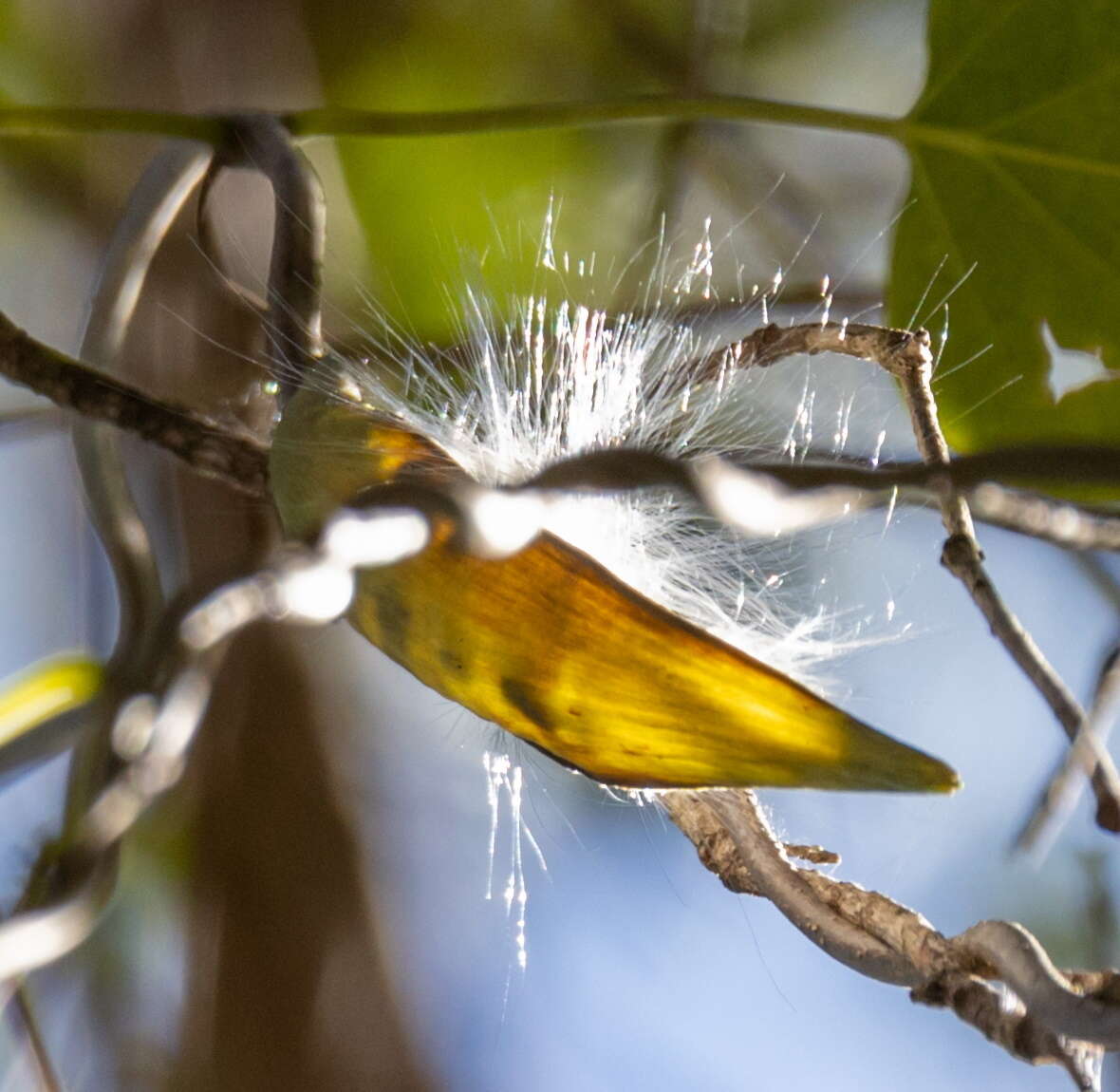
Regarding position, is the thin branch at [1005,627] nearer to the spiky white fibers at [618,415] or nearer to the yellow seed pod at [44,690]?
the spiky white fibers at [618,415]

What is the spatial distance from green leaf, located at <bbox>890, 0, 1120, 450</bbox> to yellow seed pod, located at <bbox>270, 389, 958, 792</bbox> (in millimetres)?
227

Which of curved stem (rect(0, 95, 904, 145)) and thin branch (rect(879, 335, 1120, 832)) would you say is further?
curved stem (rect(0, 95, 904, 145))

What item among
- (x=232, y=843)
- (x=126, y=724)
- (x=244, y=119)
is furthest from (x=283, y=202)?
(x=232, y=843)

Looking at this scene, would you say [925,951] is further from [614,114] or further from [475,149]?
[475,149]

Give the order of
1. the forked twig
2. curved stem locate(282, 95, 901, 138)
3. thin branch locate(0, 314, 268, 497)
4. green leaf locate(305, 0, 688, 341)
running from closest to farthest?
the forked twig → thin branch locate(0, 314, 268, 497) → curved stem locate(282, 95, 901, 138) → green leaf locate(305, 0, 688, 341)

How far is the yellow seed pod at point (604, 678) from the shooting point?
6.3 inches

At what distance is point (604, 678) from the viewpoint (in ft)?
0.56

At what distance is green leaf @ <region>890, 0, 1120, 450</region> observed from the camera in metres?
0.37

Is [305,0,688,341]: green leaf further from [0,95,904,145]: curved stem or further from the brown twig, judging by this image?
the brown twig

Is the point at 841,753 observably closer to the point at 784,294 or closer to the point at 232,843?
the point at 784,294

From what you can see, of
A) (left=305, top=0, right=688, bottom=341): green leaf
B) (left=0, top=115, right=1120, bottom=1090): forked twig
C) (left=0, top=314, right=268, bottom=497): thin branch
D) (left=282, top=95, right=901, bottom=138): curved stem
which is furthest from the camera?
(left=305, top=0, right=688, bottom=341): green leaf

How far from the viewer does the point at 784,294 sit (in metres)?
0.42

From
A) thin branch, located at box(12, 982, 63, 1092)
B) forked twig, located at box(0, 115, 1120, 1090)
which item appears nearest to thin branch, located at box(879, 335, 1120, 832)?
forked twig, located at box(0, 115, 1120, 1090)

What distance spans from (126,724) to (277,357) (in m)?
0.15
